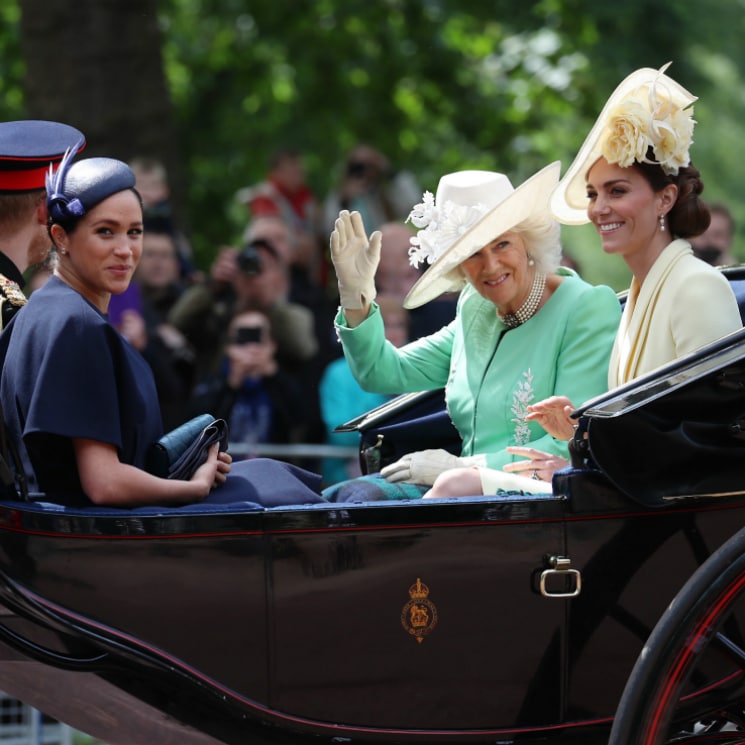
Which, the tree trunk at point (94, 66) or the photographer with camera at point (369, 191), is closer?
the photographer with camera at point (369, 191)

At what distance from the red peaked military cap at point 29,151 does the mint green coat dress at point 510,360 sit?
87 centimetres

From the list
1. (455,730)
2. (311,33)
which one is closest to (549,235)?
(455,730)

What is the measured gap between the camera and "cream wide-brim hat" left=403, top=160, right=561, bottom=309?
3436mm

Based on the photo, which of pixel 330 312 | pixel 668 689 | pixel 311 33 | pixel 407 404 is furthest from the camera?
pixel 311 33

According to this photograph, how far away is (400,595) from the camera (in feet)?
9.23

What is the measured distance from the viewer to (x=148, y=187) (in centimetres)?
679

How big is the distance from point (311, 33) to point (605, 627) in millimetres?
8005

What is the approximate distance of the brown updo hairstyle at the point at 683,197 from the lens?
10.7 ft

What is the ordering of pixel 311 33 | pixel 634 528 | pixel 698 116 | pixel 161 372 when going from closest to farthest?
pixel 634 528
pixel 161 372
pixel 698 116
pixel 311 33

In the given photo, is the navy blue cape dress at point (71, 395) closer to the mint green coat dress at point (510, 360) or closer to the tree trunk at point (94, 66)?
the mint green coat dress at point (510, 360)

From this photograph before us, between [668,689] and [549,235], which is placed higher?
[549,235]

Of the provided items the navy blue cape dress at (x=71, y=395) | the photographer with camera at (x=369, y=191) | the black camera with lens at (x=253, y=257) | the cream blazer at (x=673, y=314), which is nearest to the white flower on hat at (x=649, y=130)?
the cream blazer at (x=673, y=314)

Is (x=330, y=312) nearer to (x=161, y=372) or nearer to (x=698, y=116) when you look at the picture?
(x=161, y=372)

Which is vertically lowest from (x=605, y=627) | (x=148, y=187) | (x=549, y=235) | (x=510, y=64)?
(x=605, y=627)
